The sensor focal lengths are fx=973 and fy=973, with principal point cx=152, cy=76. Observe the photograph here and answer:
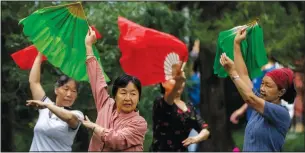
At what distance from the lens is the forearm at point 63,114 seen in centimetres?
758

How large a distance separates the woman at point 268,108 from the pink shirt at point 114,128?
744 mm

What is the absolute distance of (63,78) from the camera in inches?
330

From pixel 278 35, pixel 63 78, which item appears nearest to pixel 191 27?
pixel 278 35

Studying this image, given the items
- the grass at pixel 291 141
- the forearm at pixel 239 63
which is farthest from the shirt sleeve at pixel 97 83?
the grass at pixel 291 141

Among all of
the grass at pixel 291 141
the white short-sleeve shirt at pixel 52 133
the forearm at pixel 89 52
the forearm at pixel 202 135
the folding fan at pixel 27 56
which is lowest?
the grass at pixel 291 141

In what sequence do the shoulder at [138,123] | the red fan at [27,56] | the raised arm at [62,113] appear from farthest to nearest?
1. the red fan at [27,56]
2. the raised arm at [62,113]
3. the shoulder at [138,123]

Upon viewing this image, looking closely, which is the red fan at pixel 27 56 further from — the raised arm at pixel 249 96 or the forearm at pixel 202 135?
the raised arm at pixel 249 96

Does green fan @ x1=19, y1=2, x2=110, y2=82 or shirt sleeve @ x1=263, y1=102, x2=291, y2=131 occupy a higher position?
green fan @ x1=19, y1=2, x2=110, y2=82

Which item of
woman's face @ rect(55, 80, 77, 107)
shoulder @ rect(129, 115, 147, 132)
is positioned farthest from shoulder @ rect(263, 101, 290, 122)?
woman's face @ rect(55, 80, 77, 107)

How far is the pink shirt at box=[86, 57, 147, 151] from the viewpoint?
6617 mm

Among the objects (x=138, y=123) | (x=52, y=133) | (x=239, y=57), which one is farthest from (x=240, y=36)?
(x=52, y=133)

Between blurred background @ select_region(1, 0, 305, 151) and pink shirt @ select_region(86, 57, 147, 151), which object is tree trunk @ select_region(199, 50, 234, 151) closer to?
blurred background @ select_region(1, 0, 305, 151)

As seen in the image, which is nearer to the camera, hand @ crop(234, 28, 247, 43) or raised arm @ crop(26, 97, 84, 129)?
raised arm @ crop(26, 97, 84, 129)

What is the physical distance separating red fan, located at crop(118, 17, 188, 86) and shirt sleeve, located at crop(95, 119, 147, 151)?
2.41 meters
